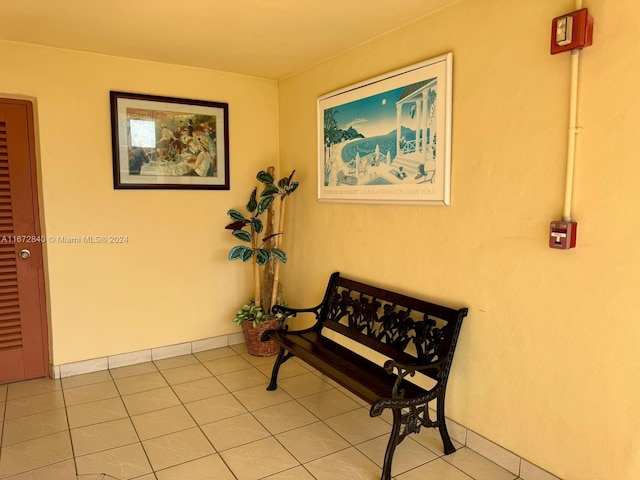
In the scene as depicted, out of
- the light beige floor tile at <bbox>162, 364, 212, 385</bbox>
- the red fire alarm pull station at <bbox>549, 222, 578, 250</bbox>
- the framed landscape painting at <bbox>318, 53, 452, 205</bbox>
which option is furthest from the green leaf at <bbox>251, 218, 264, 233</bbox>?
the red fire alarm pull station at <bbox>549, 222, 578, 250</bbox>

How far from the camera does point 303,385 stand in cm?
316

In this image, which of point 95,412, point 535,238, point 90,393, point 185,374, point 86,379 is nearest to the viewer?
point 535,238

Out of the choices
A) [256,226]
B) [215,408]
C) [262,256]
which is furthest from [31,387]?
[256,226]

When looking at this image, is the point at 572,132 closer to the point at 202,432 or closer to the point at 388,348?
the point at 388,348

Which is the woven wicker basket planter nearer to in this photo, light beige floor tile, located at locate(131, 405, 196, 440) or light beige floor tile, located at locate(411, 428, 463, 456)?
light beige floor tile, located at locate(131, 405, 196, 440)

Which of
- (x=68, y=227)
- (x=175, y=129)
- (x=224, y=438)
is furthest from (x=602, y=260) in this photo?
(x=68, y=227)

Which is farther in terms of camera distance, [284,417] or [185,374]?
[185,374]

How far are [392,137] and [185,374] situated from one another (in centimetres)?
232

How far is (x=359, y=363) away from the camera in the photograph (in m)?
2.60

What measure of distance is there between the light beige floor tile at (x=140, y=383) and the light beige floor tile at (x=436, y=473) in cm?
186

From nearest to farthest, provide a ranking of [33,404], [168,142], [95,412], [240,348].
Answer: [95,412] → [33,404] → [168,142] → [240,348]

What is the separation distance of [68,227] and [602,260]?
330 cm

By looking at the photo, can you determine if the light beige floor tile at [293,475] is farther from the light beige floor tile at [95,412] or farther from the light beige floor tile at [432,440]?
the light beige floor tile at [95,412]

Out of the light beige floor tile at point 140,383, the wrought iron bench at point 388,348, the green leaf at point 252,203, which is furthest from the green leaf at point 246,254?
the light beige floor tile at point 140,383
